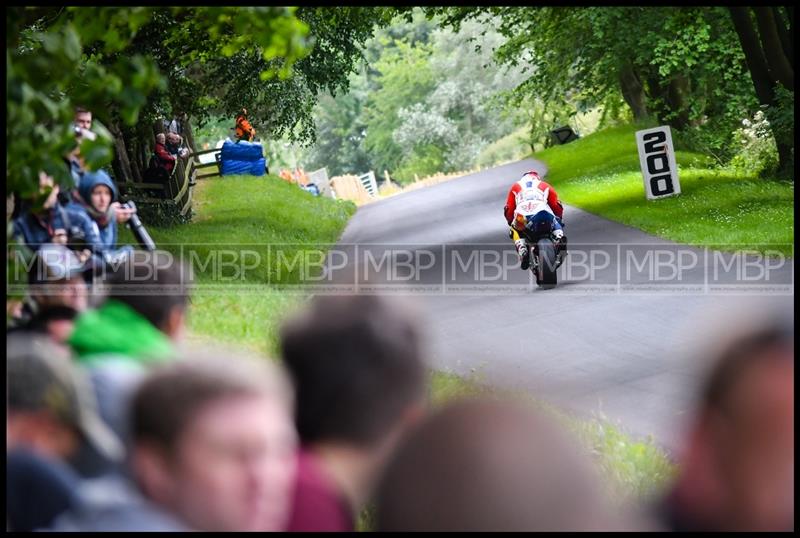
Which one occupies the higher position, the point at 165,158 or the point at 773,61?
the point at 773,61

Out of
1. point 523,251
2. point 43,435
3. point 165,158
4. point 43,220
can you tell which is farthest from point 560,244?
point 43,435

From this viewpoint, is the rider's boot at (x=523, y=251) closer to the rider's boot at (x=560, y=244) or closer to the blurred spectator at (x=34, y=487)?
the rider's boot at (x=560, y=244)

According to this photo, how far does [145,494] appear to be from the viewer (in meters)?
2.89

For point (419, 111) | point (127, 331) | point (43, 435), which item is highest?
point (419, 111)

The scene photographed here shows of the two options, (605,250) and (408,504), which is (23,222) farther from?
(605,250)

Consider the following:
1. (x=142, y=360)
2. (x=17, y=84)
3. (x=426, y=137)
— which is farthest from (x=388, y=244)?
(x=426, y=137)

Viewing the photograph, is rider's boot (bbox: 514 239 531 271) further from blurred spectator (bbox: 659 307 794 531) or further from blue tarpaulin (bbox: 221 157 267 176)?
blue tarpaulin (bbox: 221 157 267 176)

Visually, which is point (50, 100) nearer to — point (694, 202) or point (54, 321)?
point (54, 321)

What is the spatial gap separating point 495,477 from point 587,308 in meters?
14.5

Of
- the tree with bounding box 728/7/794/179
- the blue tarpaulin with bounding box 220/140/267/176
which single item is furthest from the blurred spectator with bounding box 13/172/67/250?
the blue tarpaulin with bounding box 220/140/267/176

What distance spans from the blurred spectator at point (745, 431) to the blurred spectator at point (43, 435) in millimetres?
1769

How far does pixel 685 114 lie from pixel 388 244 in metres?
17.1

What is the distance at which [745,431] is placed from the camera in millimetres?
2490

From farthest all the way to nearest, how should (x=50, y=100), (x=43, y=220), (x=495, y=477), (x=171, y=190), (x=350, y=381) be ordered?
(x=171, y=190) → (x=43, y=220) → (x=50, y=100) → (x=350, y=381) → (x=495, y=477)
